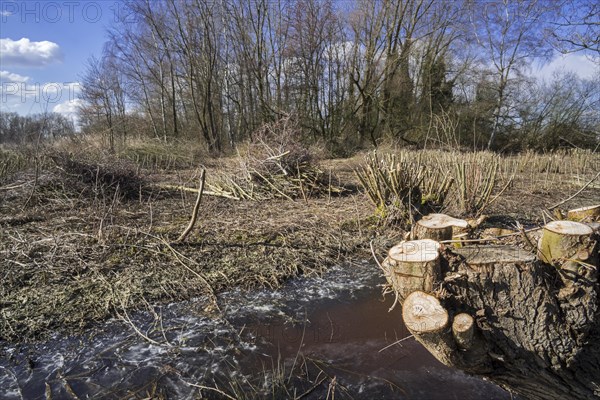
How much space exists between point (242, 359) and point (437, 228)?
1.86 m

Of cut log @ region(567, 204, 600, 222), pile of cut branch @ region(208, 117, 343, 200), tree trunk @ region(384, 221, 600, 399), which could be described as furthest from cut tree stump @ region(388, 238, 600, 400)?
pile of cut branch @ region(208, 117, 343, 200)

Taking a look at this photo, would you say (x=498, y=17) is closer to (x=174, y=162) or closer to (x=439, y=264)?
(x=174, y=162)

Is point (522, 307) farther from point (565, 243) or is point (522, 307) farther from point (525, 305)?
point (565, 243)

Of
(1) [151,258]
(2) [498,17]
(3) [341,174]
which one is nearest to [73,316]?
(1) [151,258]

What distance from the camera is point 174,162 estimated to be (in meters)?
12.4

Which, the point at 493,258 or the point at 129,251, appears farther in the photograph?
the point at 129,251

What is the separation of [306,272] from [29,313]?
2.89 m

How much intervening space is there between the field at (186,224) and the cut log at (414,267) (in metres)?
0.54

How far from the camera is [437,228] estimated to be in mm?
2352

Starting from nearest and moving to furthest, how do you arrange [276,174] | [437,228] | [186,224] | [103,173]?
1. [437,228]
2. [186,224]
3. [103,173]
4. [276,174]

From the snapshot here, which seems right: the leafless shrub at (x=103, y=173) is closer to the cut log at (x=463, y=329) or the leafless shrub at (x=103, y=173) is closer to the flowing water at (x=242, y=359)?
the flowing water at (x=242, y=359)

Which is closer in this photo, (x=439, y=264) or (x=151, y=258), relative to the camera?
(x=439, y=264)

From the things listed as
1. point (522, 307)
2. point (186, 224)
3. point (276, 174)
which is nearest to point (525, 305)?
point (522, 307)

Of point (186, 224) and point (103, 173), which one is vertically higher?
point (103, 173)
